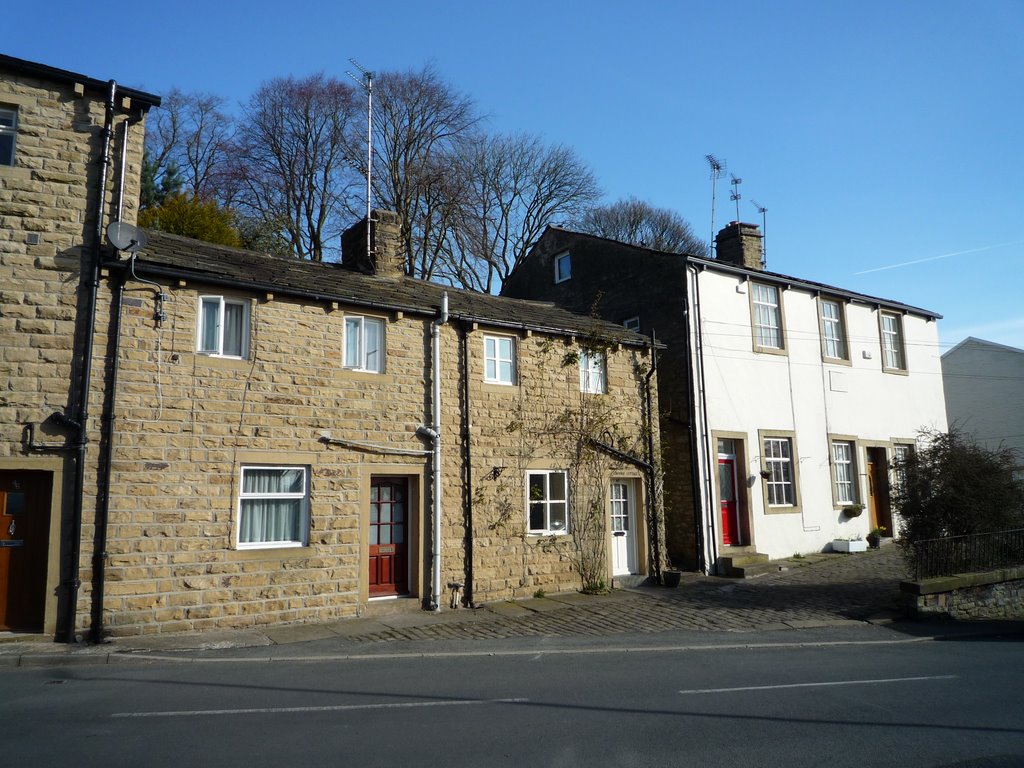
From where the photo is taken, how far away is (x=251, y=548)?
12.0 meters

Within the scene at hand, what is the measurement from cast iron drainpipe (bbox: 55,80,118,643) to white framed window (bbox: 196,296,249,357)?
154 centimetres

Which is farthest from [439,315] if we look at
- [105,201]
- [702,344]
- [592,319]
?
[702,344]

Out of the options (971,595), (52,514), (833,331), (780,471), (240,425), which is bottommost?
(971,595)

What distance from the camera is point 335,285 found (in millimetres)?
13883

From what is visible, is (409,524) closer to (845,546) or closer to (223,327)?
(223,327)

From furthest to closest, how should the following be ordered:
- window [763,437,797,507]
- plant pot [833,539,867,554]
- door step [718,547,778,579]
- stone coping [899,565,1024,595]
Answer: plant pot [833,539,867,554] < window [763,437,797,507] < door step [718,547,778,579] < stone coping [899,565,1024,595]

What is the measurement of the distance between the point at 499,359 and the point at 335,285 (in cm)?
363

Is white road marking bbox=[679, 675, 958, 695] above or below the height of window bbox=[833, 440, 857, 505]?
below

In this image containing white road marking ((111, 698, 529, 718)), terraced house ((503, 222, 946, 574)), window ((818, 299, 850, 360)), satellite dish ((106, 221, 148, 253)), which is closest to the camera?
white road marking ((111, 698, 529, 718))

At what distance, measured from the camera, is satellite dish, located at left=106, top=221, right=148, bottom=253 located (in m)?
11.1

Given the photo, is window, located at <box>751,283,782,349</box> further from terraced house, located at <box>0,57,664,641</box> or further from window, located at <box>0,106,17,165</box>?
window, located at <box>0,106,17,165</box>

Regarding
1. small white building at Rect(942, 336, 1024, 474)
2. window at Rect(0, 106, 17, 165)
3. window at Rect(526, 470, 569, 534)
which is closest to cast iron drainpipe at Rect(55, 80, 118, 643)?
window at Rect(0, 106, 17, 165)

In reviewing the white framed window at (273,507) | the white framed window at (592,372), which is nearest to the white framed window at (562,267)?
the white framed window at (592,372)

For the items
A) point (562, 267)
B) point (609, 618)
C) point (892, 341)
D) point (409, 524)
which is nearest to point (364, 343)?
point (409, 524)
